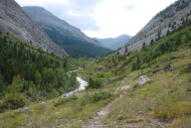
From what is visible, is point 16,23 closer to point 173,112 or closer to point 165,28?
point 165,28

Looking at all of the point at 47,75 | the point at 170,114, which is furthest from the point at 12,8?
the point at 170,114

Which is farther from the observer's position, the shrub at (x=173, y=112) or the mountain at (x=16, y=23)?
the mountain at (x=16, y=23)

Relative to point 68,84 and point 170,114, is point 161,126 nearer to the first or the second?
point 170,114

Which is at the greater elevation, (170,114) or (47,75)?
(47,75)

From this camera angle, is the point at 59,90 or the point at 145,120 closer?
the point at 145,120

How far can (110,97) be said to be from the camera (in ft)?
71.4

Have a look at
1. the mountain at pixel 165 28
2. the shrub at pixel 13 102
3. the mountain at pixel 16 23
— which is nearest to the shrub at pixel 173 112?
the shrub at pixel 13 102

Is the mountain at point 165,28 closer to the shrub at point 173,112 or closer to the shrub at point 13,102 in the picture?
the shrub at point 13,102

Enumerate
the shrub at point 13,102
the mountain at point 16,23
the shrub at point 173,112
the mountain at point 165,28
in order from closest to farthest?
the shrub at point 173,112 → the shrub at point 13,102 → the mountain at point 165,28 → the mountain at point 16,23

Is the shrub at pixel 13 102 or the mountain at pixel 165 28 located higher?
the mountain at pixel 165 28

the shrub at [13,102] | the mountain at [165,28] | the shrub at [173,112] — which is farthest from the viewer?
the mountain at [165,28]

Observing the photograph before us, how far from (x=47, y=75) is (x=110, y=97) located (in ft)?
124

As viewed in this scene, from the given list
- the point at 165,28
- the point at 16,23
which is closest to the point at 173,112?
the point at 165,28

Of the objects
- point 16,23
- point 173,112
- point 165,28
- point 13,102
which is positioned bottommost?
point 173,112
